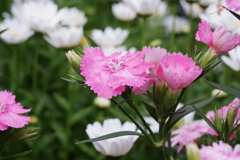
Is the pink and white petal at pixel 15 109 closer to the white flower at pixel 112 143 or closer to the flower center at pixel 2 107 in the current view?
the flower center at pixel 2 107

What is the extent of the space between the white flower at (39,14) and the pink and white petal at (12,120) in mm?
707

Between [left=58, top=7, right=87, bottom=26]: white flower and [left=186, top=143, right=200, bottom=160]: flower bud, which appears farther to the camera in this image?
[left=58, top=7, right=87, bottom=26]: white flower

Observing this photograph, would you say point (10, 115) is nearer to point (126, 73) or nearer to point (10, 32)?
point (126, 73)

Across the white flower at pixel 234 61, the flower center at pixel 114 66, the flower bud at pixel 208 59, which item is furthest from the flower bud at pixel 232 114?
the white flower at pixel 234 61

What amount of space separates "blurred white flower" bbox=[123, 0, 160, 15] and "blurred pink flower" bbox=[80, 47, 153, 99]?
28.3 inches

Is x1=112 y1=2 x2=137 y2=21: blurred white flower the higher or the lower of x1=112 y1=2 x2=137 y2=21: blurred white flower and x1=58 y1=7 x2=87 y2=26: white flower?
the lower

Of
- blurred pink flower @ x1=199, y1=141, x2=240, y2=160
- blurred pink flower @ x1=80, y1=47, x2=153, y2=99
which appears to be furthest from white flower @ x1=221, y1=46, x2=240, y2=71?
blurred pink flower @ x1=199, y1=141, x2=240, y2=160

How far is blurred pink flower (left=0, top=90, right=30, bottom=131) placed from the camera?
85 cm

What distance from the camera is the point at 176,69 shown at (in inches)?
29.9

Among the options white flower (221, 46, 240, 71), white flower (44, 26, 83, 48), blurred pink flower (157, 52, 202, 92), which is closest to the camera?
blurred pink flower (157, 52, 202, 92)

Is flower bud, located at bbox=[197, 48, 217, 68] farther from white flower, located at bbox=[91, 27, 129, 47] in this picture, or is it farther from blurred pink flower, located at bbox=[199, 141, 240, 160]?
white flower, located at bbox=[91, 27, 129, 47]

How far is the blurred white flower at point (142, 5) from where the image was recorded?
1521mm

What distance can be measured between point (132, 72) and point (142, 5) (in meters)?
0.79

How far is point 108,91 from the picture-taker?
0.75 m
